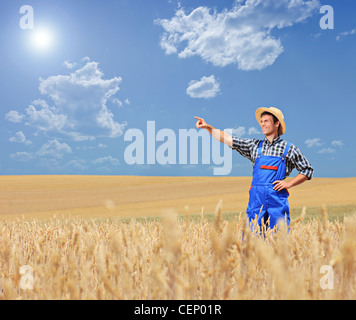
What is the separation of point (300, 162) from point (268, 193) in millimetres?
647

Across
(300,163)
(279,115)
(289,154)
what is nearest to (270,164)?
(289,154)

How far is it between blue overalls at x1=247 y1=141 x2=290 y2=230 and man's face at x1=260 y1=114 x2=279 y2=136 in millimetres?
280

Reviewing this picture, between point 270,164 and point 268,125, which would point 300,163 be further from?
point 268,125

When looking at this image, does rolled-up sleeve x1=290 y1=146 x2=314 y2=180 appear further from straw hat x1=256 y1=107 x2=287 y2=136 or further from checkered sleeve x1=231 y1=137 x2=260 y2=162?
checkered sleeve x1=231 y1=137 x2=260 y2=162

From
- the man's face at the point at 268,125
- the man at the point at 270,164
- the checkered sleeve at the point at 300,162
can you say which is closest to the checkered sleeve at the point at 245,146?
the man at the point at 270,164

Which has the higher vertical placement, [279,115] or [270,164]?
[279,115]

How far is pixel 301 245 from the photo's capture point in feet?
9.45

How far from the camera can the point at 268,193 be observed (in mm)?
4121

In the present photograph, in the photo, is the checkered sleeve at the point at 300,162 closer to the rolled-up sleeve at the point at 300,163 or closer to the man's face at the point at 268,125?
the rolled-up sleeve at the point at 300,163

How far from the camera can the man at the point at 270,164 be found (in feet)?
13.5

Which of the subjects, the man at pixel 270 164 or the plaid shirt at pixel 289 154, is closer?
the man at pixel 270 164

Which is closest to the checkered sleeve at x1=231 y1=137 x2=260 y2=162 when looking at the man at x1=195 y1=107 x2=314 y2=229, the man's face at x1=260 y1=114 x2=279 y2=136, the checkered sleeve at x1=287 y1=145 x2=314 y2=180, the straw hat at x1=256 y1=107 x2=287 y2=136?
the man at x1=195 y1=107 x2=314 y2=229
